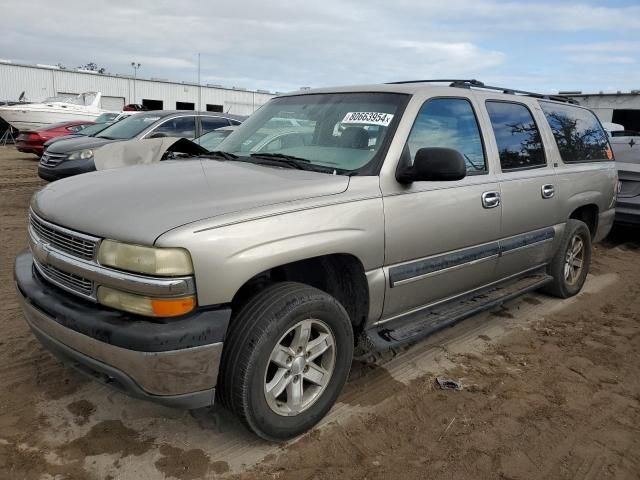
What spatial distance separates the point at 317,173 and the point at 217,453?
1581mm

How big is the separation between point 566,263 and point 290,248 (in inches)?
139

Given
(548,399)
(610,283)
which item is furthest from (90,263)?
(610,283)

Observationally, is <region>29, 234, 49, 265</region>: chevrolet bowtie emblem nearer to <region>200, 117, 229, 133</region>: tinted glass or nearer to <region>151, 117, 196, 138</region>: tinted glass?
<region>151, 117, 196, 138</region>: tinted glass

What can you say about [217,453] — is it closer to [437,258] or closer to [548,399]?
[437,258]

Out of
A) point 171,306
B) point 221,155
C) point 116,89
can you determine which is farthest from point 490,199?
point 116,89

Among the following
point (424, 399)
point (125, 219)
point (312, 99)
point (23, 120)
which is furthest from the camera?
point (23, 120)

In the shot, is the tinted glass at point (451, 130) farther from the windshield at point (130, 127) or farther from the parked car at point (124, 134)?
the windshield at point (130, 127)

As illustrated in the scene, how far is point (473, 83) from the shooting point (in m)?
4.02

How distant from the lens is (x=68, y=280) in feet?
8.37

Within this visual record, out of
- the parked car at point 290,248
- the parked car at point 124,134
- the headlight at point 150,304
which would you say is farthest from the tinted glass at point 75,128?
the headlight at point 150,304

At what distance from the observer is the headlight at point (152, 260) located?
2223 mm

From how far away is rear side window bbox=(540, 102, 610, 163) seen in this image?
474cm

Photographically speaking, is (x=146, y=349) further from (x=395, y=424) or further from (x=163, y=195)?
(x=395, y=424)

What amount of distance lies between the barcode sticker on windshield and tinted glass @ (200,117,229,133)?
6834mm
